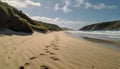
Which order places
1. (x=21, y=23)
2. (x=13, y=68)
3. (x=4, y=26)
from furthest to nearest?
(x=21, y=23)
(x=4, y=26)
(x=13, y=68)

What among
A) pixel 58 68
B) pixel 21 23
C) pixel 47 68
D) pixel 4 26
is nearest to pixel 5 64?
pixel 47 68

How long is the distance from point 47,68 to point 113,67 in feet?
7.78

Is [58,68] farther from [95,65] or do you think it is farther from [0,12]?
[0,12]

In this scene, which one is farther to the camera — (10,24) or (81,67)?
(10,24)

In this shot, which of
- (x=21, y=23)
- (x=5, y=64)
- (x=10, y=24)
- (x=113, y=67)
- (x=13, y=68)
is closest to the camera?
(x=13, y=68)

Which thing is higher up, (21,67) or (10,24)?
(10,24)

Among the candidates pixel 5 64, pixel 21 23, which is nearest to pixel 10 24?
pixel 21 23

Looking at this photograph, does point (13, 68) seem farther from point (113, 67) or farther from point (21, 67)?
point (113, 67)

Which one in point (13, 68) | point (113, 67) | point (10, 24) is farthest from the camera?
point (10, 24)

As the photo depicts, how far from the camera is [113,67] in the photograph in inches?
215

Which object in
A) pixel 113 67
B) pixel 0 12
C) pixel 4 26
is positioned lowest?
pixel 113 67

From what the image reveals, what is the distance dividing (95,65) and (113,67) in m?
0.63

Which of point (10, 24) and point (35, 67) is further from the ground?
point (10, 24)

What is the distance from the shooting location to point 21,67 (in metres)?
4.84
